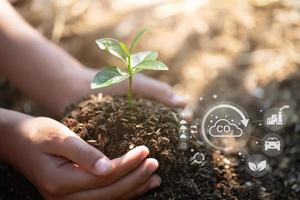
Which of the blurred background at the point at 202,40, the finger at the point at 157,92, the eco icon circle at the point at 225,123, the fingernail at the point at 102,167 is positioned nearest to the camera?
the fingernail at the point at 102,167

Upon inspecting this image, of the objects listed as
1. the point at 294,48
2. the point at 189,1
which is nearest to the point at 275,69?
the point at 294,48

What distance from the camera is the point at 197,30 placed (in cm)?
165

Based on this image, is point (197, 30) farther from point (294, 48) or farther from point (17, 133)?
point (17, 133)

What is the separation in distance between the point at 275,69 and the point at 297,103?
0.41ft

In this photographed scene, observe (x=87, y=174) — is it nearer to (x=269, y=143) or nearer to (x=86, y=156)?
(x=86, y=156)

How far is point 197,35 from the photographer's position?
1.64m

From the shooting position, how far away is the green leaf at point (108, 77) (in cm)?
93

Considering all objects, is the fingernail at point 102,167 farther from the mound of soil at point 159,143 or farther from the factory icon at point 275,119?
the factory icon at point 275,119

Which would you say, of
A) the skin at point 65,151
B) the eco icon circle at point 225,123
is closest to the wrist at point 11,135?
the skin at point 65,151

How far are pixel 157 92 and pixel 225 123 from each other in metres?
0.23

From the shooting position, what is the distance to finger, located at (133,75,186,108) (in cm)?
119

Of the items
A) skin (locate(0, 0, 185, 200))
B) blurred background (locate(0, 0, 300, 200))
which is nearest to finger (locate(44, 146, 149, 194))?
skin (locate(0, 0, 185, 200))

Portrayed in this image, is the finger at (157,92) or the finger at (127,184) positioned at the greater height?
the finger at (157,92)
